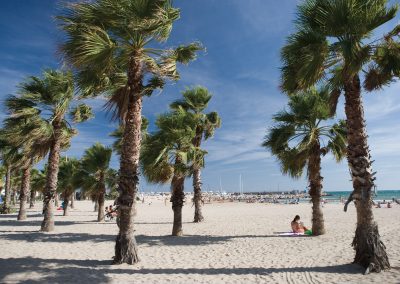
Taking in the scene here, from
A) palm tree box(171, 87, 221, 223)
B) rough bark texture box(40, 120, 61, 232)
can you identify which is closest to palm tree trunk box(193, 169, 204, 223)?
palm tree box(171, 87, 221, 223)

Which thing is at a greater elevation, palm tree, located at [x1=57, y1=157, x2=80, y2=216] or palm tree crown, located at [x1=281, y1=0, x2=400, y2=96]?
palm tree crown, located at [x1=281, y1=0, x2=400, y2=96]

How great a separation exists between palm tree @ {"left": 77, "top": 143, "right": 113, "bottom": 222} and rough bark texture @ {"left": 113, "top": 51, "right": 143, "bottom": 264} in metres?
14.8

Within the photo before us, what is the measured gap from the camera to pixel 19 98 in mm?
15031

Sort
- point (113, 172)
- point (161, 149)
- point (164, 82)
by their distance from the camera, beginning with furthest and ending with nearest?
point (113, 172), point (161, 149), point (164, 82)

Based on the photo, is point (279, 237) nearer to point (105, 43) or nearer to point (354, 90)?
point (354, 90)

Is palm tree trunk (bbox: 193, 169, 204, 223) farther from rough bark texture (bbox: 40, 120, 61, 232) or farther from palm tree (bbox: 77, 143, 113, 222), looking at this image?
rough bark texture (bbox: 40, 120, 61, 232)

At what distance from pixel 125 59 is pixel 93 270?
18.8 ft

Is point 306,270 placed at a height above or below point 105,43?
below

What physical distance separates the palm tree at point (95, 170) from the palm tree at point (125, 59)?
45.3 ft

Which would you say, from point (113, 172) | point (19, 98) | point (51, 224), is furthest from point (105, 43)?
point (113, 172)

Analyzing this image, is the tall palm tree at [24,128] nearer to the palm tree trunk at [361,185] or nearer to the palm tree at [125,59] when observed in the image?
the palm tree at [125,59]

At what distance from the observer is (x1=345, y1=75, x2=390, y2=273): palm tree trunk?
24.8ft

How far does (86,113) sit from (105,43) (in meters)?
10.1

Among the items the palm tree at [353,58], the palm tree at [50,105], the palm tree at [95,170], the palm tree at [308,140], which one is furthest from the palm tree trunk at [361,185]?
the palm tree at [95,170]
